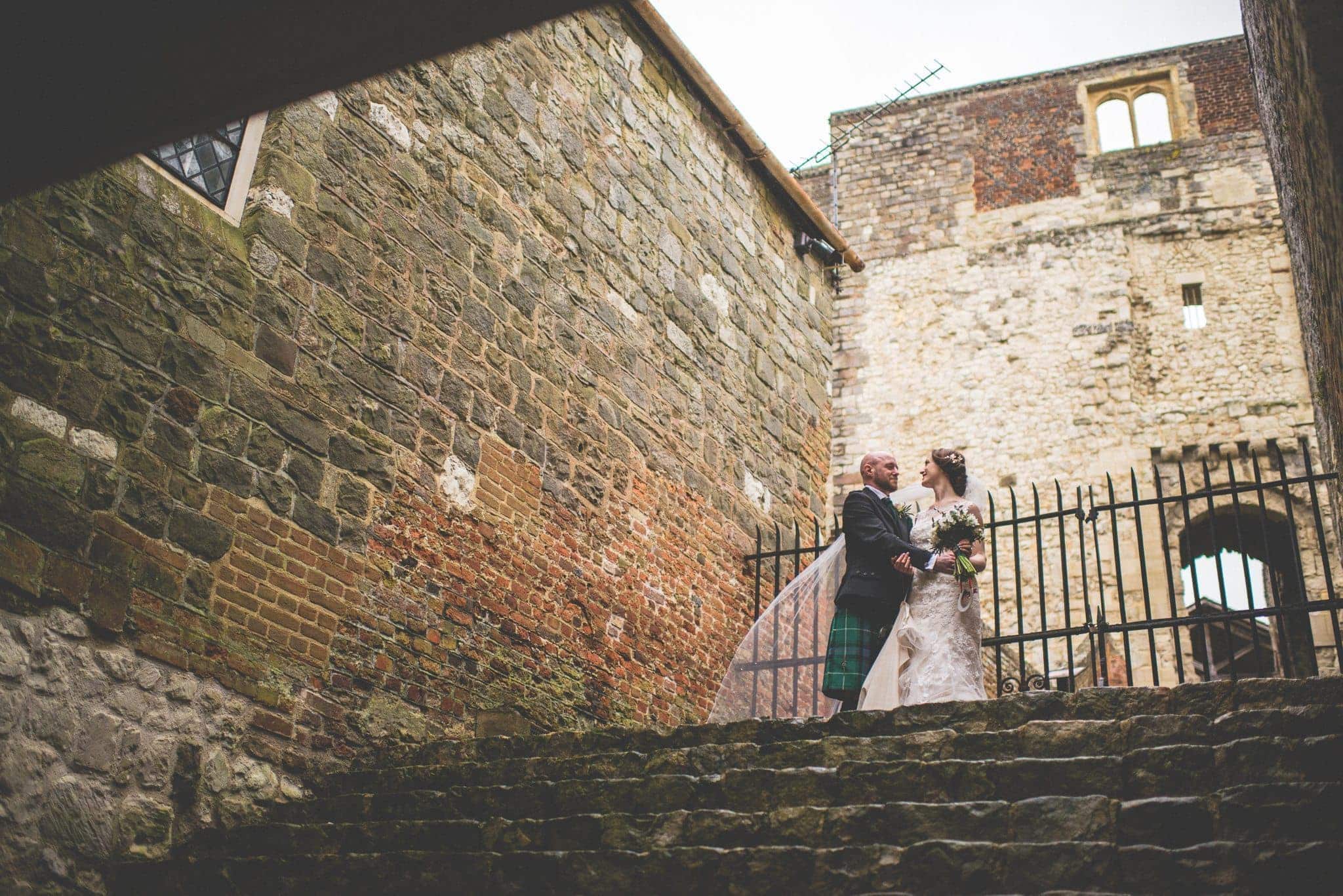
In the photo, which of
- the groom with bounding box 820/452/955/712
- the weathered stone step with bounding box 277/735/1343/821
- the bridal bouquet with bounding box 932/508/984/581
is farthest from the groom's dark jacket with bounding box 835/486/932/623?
the weathered stone step with bounding box 277/735/1343/821

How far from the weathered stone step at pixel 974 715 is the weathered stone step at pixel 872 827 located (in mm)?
526

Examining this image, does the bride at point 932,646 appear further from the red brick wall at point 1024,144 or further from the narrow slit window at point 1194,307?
the red brick wall at point 1024,144

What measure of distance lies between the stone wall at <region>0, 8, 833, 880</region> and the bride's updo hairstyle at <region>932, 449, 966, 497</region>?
2291 mm

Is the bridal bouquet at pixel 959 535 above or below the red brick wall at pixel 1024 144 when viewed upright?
below

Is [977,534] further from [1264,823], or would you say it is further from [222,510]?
[222,510]

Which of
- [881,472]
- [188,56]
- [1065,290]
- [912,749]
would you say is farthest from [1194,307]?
[188,56]

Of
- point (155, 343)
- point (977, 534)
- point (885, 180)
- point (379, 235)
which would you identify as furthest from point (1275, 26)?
point (885, 180)

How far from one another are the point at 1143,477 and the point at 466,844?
1525 centimetres

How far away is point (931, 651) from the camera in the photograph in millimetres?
5734

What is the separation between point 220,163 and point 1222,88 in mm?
18970

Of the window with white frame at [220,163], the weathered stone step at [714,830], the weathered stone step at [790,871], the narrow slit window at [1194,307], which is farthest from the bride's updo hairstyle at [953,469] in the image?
the narrow slit window at [1194,307]

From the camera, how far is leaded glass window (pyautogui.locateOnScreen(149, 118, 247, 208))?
5.36m

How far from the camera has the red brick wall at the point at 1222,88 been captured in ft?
63.7

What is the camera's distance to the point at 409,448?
609 centimetres
